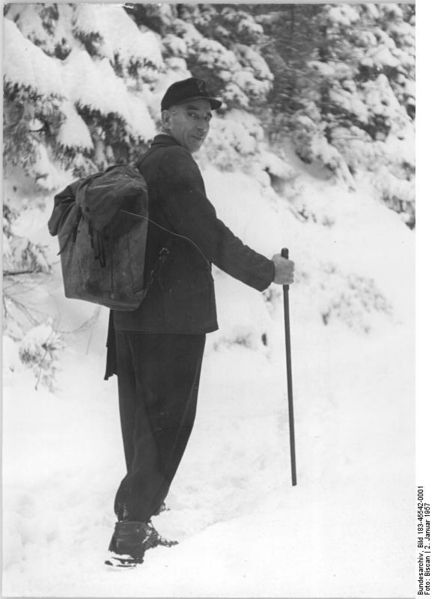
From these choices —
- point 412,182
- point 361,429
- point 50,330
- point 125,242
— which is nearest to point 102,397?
point 50,330

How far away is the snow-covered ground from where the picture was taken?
404cm

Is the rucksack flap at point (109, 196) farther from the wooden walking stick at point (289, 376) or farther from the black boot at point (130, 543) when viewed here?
the black boot at point (130, 543)

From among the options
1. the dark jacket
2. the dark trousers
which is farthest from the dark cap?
the dark trousers

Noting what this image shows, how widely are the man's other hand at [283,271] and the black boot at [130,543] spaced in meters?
1.26

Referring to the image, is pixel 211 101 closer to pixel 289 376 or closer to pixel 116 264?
pixel 116 264

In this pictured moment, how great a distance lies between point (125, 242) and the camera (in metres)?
3.73

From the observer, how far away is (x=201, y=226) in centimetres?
387

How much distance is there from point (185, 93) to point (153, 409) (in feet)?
4.83

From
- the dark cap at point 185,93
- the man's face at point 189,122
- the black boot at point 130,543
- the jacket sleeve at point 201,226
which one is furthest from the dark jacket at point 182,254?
the black boot at point 130,543

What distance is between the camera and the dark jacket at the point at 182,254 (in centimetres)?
384

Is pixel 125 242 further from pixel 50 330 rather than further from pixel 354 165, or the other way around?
pixel 354 165

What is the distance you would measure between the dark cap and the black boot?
6.36ft

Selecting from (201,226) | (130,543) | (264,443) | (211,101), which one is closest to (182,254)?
(201,226)

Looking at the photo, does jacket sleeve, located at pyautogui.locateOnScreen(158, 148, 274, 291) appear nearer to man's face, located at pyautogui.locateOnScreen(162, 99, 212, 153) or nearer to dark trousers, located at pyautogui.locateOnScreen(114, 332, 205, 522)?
man's face, located at pyautogui.locateOnScreen(162, 99, 212, 153)
